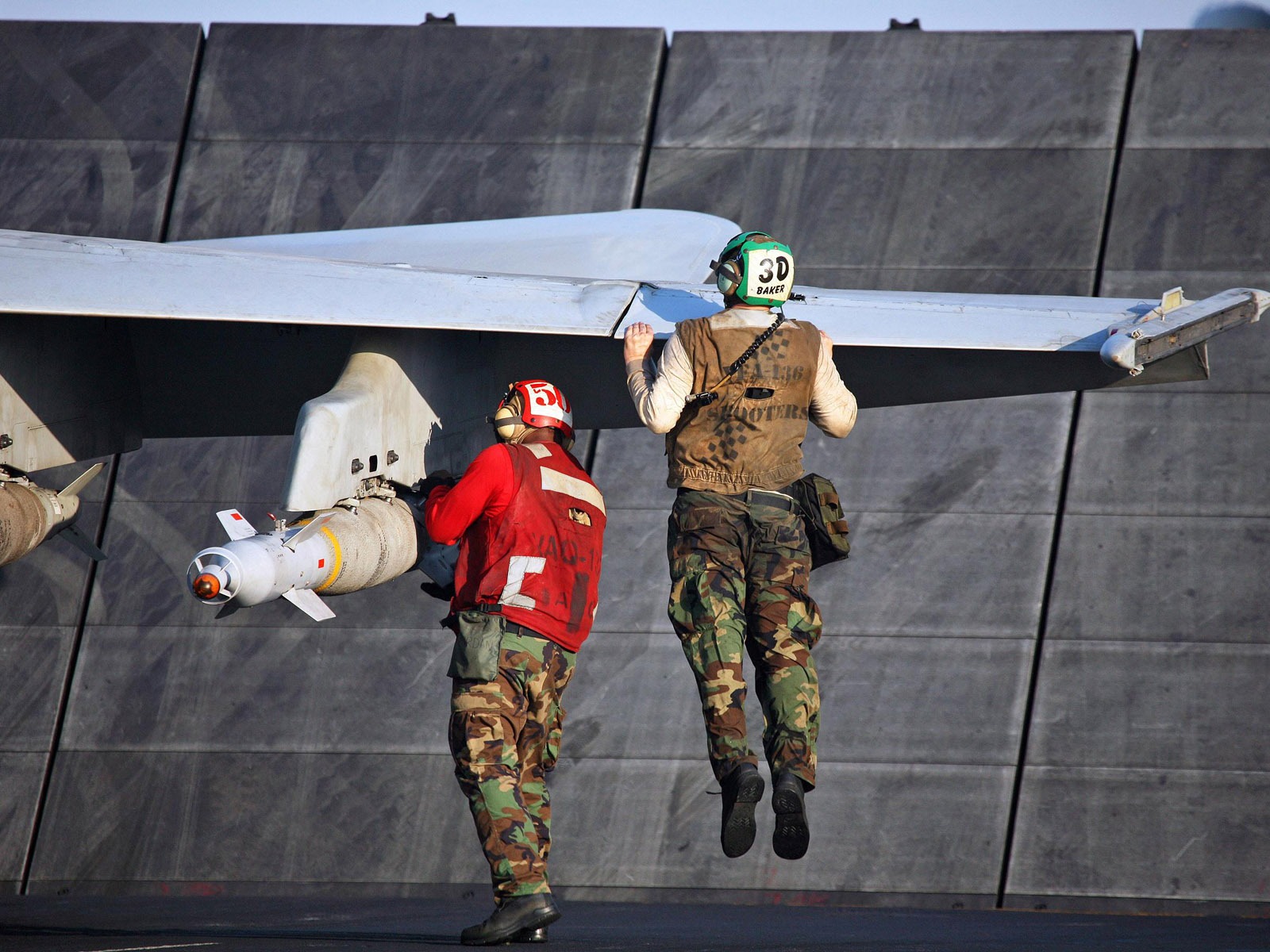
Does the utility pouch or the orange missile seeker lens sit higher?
the utility pouch

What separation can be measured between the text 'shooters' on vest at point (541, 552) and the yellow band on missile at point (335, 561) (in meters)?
0.60

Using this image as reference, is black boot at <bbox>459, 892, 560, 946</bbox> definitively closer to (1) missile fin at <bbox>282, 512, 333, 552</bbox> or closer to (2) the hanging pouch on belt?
(2) the hanging pouch on belt

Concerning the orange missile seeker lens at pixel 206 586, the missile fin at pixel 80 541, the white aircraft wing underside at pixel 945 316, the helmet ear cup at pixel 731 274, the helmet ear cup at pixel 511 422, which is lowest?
the orange missile seeker lens at pixel 206 586

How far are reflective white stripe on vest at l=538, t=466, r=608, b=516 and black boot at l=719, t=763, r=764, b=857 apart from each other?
1560mm

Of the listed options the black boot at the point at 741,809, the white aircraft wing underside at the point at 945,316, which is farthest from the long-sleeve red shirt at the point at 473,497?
the black boot at the point at 741,809

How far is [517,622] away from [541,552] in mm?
372

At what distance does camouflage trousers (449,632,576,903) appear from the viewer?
269 inches

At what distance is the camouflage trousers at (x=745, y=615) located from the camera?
271 inches

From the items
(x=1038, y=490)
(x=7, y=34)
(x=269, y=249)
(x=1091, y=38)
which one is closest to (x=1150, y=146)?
(x=1091, y=38)

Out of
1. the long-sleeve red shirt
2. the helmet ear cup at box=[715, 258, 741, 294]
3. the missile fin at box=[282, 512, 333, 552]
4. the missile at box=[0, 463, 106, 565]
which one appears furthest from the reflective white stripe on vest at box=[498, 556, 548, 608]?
the missile at box=[0, 463, 106, 565]

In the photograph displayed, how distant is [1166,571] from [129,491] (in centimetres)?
1157

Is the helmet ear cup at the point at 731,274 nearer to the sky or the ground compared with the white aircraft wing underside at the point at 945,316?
nearer to the ground

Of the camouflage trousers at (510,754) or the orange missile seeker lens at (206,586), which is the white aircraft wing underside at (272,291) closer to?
the orange missile seeker lens at (206,586)

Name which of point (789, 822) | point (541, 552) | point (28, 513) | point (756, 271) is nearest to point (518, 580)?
point (541, 552)
